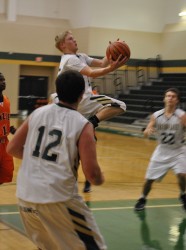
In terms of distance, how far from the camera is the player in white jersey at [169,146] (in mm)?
6375

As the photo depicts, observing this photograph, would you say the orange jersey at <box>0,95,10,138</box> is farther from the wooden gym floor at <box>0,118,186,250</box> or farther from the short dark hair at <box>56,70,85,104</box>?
the short dark hair at <box>56,70,85,104</box>

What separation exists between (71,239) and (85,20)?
19.3 m

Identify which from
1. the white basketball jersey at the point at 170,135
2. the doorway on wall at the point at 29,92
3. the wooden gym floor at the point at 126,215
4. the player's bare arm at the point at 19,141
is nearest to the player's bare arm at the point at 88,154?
the player's bare arm at the point at 19,141

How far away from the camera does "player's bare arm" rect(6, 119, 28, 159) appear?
10.6ft

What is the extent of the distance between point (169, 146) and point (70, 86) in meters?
3.58

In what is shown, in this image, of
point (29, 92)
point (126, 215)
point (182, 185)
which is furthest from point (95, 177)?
point (29, 92)

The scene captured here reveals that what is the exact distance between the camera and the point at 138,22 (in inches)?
869

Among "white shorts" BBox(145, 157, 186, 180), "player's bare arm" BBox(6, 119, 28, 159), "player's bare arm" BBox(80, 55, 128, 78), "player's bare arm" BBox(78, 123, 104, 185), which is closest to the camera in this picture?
"player's bare arm" BBox(78, 123, 104, 185)

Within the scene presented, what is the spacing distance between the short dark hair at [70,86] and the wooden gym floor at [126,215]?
202 cm

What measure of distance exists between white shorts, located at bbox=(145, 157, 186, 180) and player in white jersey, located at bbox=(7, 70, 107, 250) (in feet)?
10.7

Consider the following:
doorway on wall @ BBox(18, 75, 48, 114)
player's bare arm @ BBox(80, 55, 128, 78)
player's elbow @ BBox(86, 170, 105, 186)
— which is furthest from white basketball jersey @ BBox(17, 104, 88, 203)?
doorway on wall @ BBox(18, 75, 48, 114)

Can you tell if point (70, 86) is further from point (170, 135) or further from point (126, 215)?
point (170, 135)

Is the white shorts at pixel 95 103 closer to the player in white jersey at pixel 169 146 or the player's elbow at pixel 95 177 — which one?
the player in white jersey at pixel 169 146

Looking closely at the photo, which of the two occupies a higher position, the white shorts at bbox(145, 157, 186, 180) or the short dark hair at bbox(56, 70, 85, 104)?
the short dark hair at bbox(56, 70, 85, 104)
